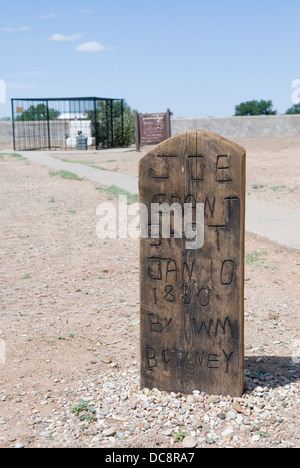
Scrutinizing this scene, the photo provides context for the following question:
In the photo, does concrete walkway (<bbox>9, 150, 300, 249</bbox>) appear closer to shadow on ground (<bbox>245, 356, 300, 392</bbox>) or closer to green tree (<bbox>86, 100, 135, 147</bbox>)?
shadow on ground (<bbox>245, 356, 300, 392</bbox>)

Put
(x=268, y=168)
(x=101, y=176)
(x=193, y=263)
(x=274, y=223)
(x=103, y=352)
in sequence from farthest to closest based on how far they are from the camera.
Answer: (x=268, y=168), (x=101, y=176), (x=274, y=223), (x=103, y=352), (x=193, y=263)

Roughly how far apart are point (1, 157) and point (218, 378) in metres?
19.9

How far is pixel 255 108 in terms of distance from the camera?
53.9 m

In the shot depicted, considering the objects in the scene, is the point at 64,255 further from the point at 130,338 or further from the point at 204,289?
the point at 204,289

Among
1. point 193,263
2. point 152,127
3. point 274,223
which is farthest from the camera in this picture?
point 152,127

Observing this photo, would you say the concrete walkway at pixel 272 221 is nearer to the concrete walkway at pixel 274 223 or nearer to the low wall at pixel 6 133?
the concrete walkway at pixel 274 223

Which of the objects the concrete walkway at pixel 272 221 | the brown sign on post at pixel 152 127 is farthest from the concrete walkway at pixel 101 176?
the brown sign on post at pixel 152 127

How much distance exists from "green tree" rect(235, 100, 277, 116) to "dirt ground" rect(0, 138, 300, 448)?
156ft

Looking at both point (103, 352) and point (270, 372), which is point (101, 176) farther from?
point (270, 372)

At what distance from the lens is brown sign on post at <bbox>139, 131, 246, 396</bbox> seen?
306 centimetres

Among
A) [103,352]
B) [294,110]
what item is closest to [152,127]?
[103,352]

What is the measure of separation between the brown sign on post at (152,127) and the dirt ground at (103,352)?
47.6 ft

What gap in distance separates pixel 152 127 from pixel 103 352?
752 inches

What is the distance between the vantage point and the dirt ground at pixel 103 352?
3010 millimetres
